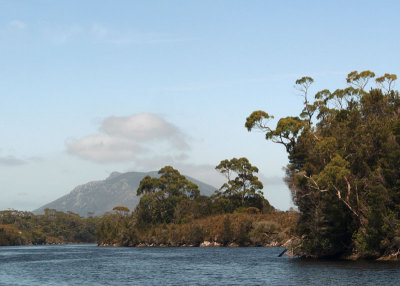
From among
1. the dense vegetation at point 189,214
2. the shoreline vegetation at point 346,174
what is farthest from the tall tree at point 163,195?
the shoreline vegetation at point 346,174

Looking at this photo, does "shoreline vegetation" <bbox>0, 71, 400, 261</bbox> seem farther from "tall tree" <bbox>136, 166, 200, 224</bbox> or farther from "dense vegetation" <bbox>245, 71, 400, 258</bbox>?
"tall tree" <bbox>136, 166, 200, 224</bbox>

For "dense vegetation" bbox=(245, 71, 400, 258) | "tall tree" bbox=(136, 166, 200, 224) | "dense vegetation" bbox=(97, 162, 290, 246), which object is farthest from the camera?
"tall tree" bbox=(136, 166, 200, 224)

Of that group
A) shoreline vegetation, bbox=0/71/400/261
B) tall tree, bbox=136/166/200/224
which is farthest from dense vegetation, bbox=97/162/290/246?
shoreline vegetation, bbox=0/71/400/261

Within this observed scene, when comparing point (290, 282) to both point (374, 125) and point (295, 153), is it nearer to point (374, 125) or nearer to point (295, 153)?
point (374, 125)

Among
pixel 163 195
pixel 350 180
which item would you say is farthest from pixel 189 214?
pixel 350 180

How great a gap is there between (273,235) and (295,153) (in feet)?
178

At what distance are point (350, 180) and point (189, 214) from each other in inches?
4195

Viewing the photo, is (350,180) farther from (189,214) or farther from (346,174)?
(189,214)

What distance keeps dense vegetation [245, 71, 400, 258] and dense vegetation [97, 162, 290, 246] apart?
6450 cm

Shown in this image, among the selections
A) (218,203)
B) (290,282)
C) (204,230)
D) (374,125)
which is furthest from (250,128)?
(218,203)

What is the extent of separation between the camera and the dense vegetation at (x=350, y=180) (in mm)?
58031

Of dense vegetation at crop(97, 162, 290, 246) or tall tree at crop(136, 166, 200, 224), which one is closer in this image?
dense vegetation at crop(97, 162, 290, 246)

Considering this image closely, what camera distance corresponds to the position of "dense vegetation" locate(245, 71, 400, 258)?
58031 mm

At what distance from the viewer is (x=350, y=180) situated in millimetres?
62656
